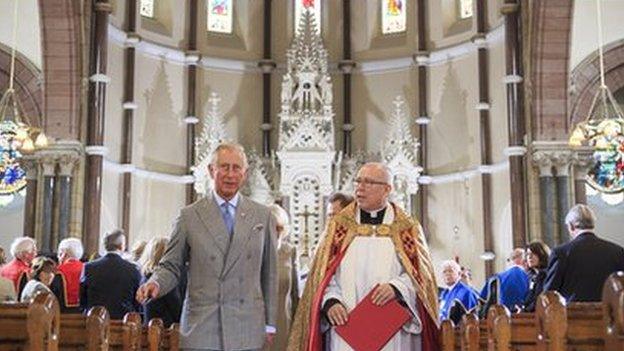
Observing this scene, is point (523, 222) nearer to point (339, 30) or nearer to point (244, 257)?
point (339, 30)

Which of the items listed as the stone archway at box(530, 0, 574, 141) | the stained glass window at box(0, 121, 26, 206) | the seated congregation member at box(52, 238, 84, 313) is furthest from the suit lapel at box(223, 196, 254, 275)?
the stained glass window at box(0, 121, 26, 206)

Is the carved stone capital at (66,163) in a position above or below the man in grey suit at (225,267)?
above

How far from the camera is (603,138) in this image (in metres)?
15.3

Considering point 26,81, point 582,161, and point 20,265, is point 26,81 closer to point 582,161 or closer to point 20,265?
point 20,265

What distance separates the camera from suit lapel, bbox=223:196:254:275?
4.86m

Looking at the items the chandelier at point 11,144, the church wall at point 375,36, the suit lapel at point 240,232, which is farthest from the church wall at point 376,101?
the suit lapel at point 240,232

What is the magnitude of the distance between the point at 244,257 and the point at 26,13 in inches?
535

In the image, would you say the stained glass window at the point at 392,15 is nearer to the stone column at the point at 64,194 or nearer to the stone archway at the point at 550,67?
the stone archway at the point at 550,67

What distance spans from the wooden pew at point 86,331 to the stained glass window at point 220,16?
624 inches

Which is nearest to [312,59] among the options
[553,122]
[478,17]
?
[478,17]

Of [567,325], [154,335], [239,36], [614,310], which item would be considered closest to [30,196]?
[239,36]

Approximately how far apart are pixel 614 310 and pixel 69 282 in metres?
6.00

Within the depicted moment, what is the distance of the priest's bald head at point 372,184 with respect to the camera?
18.6ft

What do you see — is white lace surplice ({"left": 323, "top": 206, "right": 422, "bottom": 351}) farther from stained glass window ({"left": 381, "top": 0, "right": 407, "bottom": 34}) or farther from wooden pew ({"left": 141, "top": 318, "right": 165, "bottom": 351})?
stained glass window ({"left": 381, "top": 0, "right": 407, "bottom": 34})
